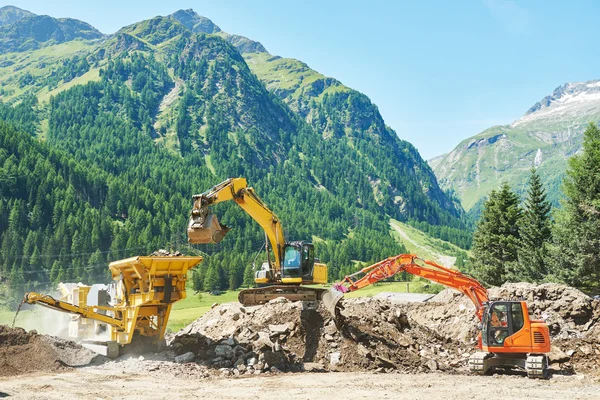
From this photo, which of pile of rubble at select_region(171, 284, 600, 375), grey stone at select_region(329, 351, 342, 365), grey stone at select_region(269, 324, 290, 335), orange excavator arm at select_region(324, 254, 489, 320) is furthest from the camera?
orange excavator arm at select_region(324, 254, 489, 320)

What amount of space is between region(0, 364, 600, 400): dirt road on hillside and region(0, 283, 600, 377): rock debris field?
3.78 ft

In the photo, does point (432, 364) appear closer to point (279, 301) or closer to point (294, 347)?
point (294, 347)

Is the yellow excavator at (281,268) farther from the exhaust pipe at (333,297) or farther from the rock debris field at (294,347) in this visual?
the exhaust pipe at (333,297)

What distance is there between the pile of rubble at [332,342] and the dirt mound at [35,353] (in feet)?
12.0

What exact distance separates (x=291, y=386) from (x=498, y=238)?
35397 millimetres

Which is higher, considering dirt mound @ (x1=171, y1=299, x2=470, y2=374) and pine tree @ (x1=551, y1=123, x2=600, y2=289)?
pine tree @ (x1=551, y1=123, x2=600, y2=289)

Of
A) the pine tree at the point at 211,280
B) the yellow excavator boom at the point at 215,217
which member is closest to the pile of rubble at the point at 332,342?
the yellow excavator boom at the point at 215,217

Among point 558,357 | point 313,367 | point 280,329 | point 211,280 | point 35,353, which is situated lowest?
point 211,280

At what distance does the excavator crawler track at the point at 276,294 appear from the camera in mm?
24438

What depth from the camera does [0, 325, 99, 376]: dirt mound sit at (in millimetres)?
18737

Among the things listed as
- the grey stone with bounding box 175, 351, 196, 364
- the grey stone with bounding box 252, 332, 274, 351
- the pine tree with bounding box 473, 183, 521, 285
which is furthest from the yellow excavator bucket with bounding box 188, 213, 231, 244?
the pine tree with bounding box 473, 183, 521, 285

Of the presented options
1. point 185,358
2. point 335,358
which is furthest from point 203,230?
point 335,358

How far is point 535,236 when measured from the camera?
145ft

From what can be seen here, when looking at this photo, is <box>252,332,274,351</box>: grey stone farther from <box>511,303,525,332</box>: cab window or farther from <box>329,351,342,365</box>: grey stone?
<box>511,303,525,332</box>: cab window
